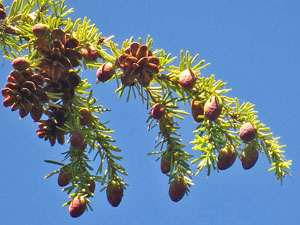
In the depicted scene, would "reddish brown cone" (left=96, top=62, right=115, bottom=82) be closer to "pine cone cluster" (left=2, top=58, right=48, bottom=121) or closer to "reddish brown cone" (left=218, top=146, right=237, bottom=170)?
"pine cone cluster" (left=2, top=58, right=48, bottom=121)

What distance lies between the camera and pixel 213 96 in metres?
2.06

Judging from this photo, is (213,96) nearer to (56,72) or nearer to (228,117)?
(228,117)

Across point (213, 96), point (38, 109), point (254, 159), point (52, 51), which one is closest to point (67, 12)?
point (52, 51)

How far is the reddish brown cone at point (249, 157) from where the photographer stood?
2.12m

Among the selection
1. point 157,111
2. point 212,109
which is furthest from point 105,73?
point 212,109

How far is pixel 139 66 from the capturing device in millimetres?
2014

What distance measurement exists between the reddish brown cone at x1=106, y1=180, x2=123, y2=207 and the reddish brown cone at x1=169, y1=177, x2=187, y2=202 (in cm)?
20

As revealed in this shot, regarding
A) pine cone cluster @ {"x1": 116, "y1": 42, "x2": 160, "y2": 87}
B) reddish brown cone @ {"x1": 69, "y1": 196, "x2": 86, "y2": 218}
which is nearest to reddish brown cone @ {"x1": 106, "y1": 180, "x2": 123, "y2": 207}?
reddish brown cone @ {"x1": 69, "y1": 196, "x2": 86, "y2": 218}

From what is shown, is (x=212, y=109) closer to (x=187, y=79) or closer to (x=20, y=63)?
(x=187, y=79)

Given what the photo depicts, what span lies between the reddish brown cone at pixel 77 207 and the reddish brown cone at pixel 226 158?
20.4 inches

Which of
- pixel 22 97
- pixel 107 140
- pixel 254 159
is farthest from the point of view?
pixel 107 140

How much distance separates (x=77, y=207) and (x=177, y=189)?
0.40m

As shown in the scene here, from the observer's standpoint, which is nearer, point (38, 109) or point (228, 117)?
point (38, 109)

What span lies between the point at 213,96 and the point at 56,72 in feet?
1.84
